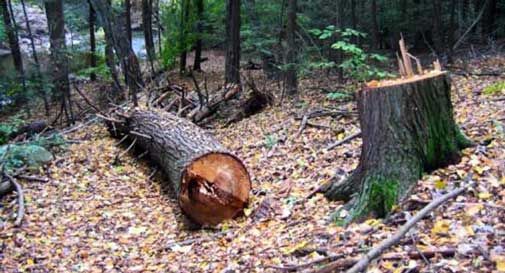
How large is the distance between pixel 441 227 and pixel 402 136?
102 centimetres

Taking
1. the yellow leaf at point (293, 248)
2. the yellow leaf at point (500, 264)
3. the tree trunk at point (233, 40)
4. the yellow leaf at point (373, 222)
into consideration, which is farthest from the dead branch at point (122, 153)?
the yellow leaf at point (500, 264)

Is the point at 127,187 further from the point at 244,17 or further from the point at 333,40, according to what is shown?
the point at 244,17

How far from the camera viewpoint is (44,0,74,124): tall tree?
14203 mm

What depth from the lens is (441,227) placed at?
3574mm

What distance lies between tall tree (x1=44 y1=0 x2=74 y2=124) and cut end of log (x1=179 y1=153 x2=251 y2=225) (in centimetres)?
868

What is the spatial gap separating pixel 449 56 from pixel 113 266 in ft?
38.4

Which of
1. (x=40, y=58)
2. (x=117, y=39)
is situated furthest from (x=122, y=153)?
(x=40, y=58)

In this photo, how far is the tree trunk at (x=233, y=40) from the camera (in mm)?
13109

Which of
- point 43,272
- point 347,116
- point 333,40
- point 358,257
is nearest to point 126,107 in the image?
point 347,116

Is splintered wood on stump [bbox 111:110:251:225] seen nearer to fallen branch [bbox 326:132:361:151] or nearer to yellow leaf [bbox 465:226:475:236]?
fallen branch [bbox 326:132:361:151]

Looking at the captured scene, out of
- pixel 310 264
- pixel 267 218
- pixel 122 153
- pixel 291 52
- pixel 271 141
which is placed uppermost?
pixel 291 52

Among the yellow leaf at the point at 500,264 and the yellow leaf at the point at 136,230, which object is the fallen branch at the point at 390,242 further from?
the yellow leaf at the point at 136,230

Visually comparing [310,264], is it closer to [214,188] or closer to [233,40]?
[214,188]

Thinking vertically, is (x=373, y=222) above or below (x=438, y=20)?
below
